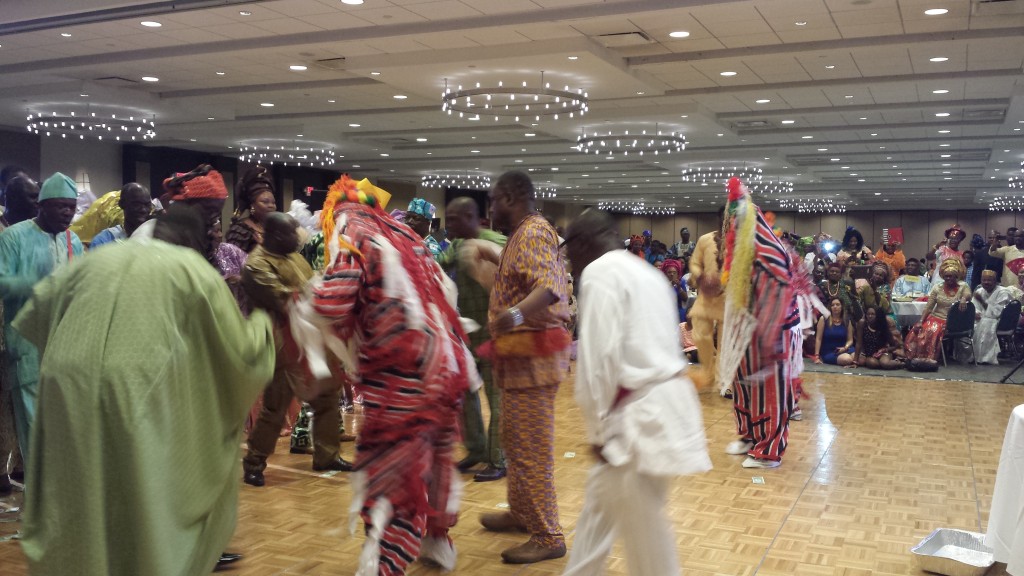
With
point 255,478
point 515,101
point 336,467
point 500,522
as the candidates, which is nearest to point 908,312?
point 515,101

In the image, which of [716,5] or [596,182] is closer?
[716,5]

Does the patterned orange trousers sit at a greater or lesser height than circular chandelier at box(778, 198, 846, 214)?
lesser

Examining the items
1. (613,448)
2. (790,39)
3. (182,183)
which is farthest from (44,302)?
(790,39)

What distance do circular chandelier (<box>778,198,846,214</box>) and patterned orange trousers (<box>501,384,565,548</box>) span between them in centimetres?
2906

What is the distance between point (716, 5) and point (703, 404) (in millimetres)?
3740

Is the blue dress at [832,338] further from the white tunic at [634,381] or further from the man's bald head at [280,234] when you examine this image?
the white tunic at [634,381]

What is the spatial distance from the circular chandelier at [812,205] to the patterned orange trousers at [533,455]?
29061mm

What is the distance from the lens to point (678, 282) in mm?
12203

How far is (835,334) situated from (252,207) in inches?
324

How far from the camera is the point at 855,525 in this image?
4.25 metres

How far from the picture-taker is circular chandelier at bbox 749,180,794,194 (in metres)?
25.4

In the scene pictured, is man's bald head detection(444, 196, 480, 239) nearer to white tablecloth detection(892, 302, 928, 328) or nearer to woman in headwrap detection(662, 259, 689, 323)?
woman in headwrap detection(662, 259, 689, 323)

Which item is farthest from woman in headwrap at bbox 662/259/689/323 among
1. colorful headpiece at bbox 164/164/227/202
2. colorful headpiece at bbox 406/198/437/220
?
colorful headpiece at bbox 164/164/227/202

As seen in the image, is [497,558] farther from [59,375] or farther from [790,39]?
[790,39]
